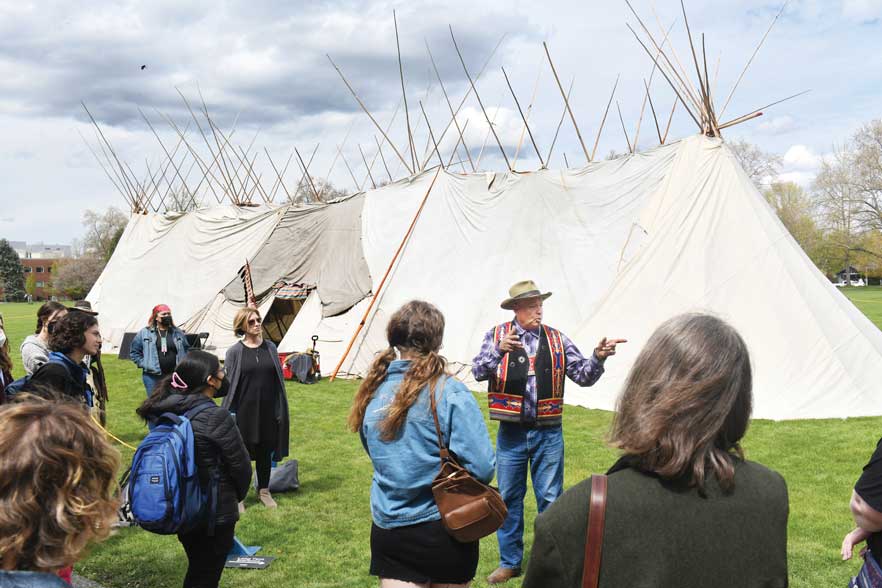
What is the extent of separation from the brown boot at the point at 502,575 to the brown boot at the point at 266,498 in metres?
2.38

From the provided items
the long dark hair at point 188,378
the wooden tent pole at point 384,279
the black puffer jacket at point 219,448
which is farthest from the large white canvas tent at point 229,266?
the black puffer jacket at point 219,448

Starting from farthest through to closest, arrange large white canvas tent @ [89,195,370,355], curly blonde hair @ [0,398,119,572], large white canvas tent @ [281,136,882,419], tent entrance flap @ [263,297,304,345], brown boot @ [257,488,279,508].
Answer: tent entrance flap @ [263,297,304,345], large white canvas tent @ [89,195,370,355], large white canvas tent @ [281,136,882,419], brown boot @ [257,488,279,508], curly blonde hair @ [0,398,119,572]

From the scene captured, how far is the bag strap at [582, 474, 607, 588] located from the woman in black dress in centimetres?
474

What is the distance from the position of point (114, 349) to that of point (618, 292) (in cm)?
→ 1417

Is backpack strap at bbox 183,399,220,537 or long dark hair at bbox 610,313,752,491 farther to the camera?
backpack strap at bbox 183,399,220,537

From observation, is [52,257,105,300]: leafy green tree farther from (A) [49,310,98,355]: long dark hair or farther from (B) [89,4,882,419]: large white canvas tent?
(A) [49,310,98,355]: long dark hair

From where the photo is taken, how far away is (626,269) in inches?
413

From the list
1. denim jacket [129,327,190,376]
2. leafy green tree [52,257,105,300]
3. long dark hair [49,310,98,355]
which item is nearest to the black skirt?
long dark hair [49,310,98,355]

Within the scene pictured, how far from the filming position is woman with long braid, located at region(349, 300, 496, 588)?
9.16 feet

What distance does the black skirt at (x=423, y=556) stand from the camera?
2777 millimetres

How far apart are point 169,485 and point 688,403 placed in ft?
8.58

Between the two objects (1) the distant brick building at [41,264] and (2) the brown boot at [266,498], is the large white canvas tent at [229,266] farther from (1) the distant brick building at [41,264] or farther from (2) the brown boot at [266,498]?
(1) the distant brick building at [41,264]

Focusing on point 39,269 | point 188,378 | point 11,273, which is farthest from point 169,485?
point 39,269

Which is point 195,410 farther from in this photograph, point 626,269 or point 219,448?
point 626,269
